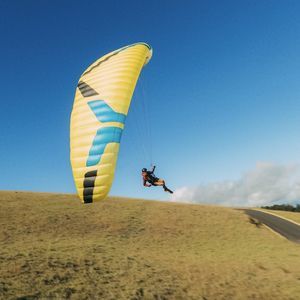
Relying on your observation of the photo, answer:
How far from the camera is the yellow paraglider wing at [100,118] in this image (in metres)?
15.8

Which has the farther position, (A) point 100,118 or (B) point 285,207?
(B) point 285,207

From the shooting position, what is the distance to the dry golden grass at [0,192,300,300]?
21.9 meters

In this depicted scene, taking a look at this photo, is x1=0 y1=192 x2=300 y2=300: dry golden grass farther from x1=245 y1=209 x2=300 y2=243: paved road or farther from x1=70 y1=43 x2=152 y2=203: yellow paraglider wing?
x1=70 y1=43 x2=152 y2=203: yellow paraglider wing

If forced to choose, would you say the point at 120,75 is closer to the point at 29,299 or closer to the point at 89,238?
the point at 29,299

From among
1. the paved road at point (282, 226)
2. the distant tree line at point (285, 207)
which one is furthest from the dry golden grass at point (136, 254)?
the distant tree line at point (285, 207)

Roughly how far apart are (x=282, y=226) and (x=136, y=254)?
60.4 ft

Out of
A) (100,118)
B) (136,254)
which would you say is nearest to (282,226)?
(136,254)

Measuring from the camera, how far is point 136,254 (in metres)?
29.0

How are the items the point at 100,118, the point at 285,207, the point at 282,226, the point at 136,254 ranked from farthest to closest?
the point at 285,207 → the point at 282,226 → the point at 136,254 → the point at 100,118

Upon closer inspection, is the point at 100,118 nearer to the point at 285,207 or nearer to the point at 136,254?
the point at 136,254

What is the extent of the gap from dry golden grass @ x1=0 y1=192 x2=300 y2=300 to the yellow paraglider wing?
7404mm

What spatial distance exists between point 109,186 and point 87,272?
32.4ft

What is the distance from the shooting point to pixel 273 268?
26297 millimetres

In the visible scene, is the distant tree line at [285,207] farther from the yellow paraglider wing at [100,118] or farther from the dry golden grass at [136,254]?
the yellow paraglider wing at [100,118]
